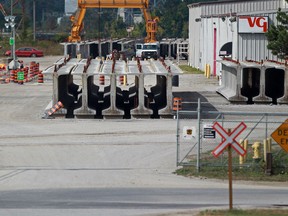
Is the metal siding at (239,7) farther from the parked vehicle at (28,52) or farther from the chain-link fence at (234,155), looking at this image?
the chain-link fence at (234,155)

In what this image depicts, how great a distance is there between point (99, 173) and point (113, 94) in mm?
13677

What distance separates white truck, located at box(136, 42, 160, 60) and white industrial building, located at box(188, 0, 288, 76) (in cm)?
363

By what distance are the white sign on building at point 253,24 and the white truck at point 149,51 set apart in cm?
3472

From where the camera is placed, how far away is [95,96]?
46.6 m

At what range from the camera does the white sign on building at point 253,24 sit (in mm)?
55047

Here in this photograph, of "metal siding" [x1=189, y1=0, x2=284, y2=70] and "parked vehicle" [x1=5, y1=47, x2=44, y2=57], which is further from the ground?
"metal siding" [x1=189, y1=0, x2=284, y2=70]

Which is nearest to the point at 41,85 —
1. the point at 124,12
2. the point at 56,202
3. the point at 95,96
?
the point at 95,96

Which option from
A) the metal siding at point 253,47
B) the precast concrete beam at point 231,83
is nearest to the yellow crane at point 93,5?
the metal siding at point 253,47

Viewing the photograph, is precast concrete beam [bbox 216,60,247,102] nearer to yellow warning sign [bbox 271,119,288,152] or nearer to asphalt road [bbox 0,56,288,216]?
asphalt road [bbox 0,56,288,216]

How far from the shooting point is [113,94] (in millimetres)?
42094

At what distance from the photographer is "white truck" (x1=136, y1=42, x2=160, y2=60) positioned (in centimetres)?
9200

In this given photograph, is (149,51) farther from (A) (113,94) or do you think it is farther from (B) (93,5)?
(A) (113,94)

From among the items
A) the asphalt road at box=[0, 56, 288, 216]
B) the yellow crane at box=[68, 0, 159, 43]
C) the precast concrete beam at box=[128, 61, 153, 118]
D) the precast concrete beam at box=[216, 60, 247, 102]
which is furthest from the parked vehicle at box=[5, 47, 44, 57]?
the precast concrete beam at box=[128, 61, 153, 118]

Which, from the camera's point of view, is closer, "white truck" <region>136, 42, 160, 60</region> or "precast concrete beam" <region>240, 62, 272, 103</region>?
"precast concrete beam" <region>240, 62, 272, 103</region>
